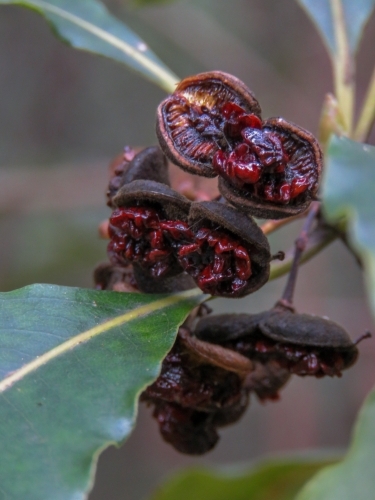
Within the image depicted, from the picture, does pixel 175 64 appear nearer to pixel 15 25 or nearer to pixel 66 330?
pixel 15 25

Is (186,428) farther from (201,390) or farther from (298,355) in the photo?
(298,355)

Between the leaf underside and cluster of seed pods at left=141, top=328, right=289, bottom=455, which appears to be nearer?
the leaf underside

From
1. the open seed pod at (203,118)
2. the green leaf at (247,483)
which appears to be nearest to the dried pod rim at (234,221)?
the open seed pod at (203,118)

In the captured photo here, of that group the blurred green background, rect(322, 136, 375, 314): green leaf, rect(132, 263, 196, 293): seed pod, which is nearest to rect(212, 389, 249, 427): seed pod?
rect(132, 263, 196, 293): seed pod

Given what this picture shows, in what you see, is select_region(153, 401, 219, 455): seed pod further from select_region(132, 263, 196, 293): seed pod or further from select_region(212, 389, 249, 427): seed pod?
select_region(132, 263, 196, 293): seed pod

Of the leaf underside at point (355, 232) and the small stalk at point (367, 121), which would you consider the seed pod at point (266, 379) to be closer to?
the leaf underside at point (355, 232)

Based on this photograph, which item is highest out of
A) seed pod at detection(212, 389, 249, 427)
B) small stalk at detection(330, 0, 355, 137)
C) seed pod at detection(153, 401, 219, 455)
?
small stalk at detection(330, 0, 355, 137)

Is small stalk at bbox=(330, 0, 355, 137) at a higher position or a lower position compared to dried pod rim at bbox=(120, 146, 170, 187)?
higher
